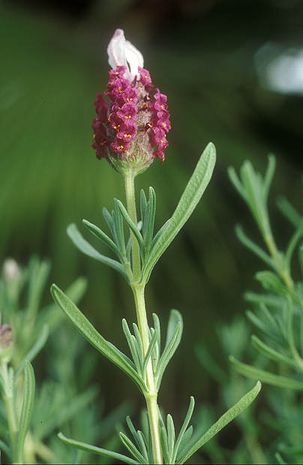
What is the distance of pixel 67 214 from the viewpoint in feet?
4.92

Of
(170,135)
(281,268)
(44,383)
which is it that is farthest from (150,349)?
(170,135)

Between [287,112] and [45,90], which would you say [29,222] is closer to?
[45,90]

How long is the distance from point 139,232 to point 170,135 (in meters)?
1.53

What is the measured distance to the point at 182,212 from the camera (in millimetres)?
358

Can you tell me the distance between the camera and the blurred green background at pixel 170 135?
61.7 inches

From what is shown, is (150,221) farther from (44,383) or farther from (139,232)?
(44,383)

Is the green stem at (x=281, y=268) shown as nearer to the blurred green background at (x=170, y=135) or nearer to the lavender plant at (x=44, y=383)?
the lavender plant at (x=44, y=383)

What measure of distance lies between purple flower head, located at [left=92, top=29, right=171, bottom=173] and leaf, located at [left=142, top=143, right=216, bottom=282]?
0.08ft

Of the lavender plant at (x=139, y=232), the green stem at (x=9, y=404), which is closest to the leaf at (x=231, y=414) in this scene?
the lavender plant at (x=139, y=232)

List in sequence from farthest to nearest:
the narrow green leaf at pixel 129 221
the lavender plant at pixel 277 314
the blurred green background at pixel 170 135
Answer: the blurred green background at pixel 170 135, the lavender plant at pixel 277 314, the narrow green leaf at pixel 129 221

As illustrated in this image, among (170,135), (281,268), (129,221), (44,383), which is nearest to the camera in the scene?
(129,221)

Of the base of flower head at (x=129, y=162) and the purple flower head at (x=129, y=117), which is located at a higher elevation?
the purple flower head at (x=129, y=117)

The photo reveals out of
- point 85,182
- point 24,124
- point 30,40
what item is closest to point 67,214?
point 85,182

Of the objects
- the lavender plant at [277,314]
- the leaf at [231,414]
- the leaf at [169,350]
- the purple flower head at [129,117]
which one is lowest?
the lavender plant at [277,314]
